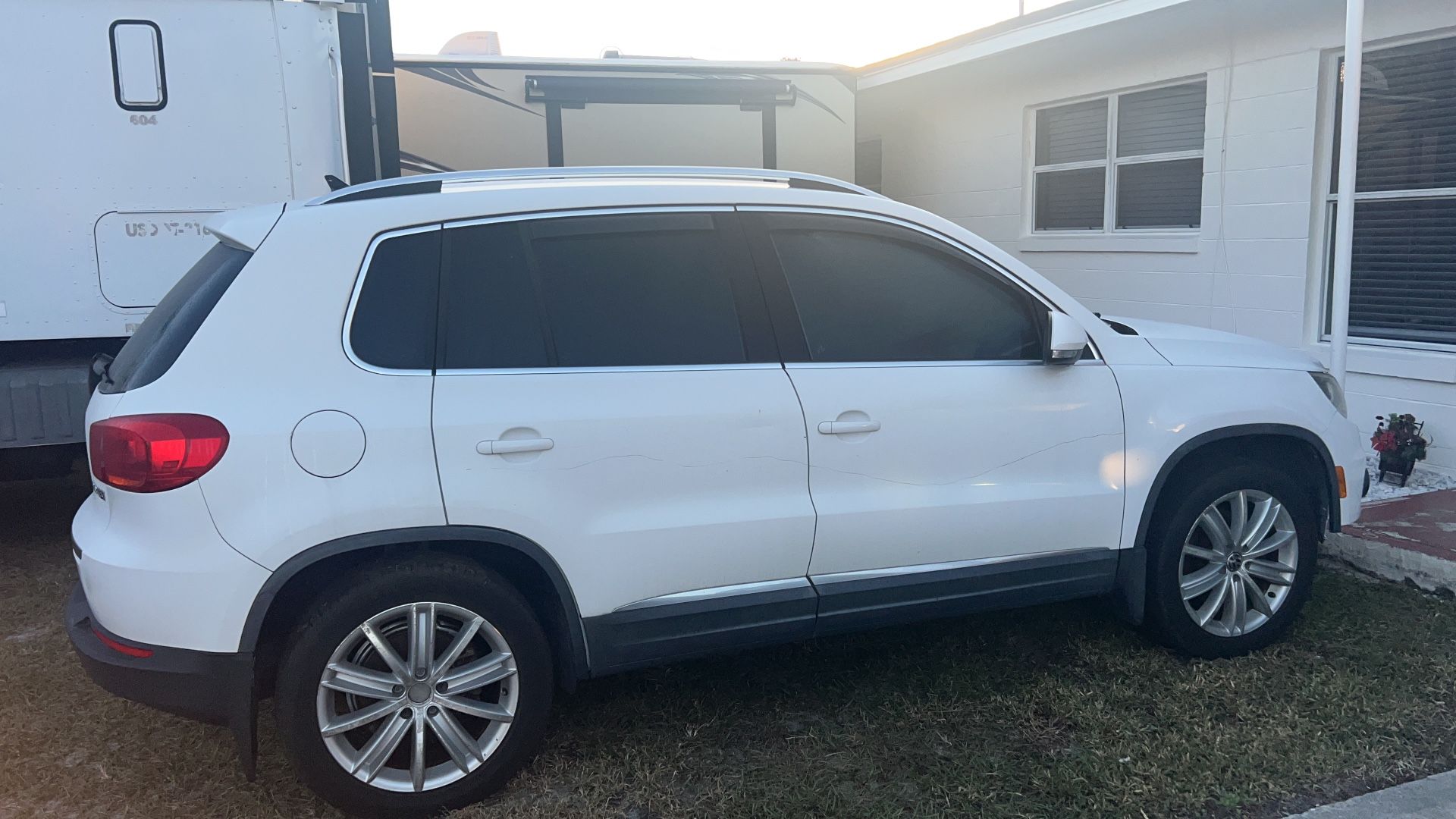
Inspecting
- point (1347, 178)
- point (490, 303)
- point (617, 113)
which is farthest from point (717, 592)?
point (617, 113)

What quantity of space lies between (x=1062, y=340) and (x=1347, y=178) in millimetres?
2541

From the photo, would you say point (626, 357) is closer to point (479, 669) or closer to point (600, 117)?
point (479, 669)

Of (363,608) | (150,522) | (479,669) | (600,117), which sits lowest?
(479,669)

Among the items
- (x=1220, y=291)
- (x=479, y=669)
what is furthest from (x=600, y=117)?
(x=479, y=669)

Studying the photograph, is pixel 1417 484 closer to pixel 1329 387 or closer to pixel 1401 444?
pixel 1401 444

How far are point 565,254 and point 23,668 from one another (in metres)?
2.89

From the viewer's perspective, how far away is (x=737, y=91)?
372 inches

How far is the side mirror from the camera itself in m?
3.78

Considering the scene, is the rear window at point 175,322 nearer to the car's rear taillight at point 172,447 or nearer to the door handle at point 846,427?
the car's rear taillight at point 172,447

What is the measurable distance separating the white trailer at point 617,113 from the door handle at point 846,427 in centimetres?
605

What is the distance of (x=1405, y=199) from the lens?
22.0ft

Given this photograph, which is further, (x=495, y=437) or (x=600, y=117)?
(x=600, y=117)

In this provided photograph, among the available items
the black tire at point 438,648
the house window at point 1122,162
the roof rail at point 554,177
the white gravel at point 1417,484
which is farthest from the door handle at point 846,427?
the house window at point 1122,162

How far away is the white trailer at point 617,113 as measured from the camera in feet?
Answer: 29.0
